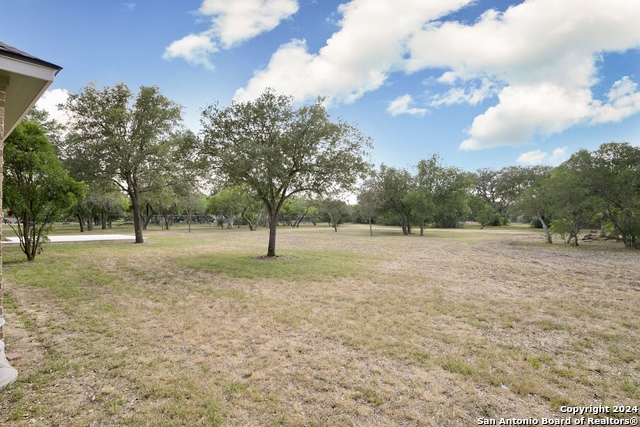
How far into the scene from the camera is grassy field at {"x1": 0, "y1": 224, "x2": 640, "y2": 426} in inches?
123

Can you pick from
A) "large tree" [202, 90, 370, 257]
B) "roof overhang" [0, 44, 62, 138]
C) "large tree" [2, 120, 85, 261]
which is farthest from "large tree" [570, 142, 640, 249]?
"large tree" [2, 120, 85, 261]

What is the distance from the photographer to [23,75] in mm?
3736

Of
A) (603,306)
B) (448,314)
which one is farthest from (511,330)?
(603,306)

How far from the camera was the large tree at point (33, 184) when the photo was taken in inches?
408

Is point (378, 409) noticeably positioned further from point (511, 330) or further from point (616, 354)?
point (616, 354)

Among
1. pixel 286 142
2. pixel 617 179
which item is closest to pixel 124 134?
pixel 286 142

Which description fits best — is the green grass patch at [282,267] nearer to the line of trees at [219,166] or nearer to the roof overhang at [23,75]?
the line of trees at [219,166]

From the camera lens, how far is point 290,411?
3.06 metres

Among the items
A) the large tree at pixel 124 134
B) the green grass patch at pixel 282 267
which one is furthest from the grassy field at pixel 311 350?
the large tree at pixel 124 134

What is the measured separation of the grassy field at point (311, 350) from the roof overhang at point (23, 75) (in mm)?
3859

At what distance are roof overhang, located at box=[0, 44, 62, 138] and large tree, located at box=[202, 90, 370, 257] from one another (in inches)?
296

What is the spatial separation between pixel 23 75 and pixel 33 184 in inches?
399

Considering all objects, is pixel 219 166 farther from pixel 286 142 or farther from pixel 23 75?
pixel 23 75

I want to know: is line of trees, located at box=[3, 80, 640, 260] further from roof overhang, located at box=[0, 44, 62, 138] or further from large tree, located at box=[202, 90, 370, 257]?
roof overhang, located at box=[0, 44, 62, 138]
